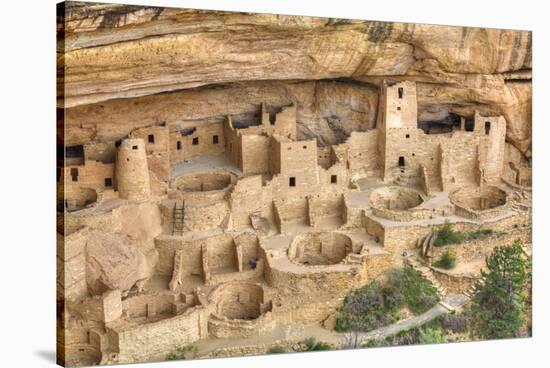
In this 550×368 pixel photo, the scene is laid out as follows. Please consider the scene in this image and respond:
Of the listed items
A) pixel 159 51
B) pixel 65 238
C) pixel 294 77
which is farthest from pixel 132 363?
pixel 294 77

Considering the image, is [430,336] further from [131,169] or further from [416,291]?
[131,169]

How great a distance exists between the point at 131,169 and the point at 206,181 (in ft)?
6.87

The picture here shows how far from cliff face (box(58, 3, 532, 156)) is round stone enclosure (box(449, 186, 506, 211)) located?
1183mm

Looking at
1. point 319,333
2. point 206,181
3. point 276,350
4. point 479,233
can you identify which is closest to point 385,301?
point 319,333

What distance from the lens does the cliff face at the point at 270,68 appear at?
15562 millimetres

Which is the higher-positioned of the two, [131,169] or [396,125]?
[396,125]

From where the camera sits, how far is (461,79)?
64.1 feet

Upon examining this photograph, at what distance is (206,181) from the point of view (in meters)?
19.2

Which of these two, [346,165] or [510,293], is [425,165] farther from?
[510,293]

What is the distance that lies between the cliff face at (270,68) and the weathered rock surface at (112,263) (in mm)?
2452

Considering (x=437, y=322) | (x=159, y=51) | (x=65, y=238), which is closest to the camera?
(x=65, y=238)

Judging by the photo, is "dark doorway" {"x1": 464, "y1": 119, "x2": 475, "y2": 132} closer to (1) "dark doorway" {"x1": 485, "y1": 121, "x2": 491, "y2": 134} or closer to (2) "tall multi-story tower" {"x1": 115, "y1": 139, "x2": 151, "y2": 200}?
(1) "dark doorway" {"x1": 485, "y1": 121, "x2": 491, "y2": 134}

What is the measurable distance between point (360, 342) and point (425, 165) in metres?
5.06

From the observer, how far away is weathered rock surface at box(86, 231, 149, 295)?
16.3 metres
